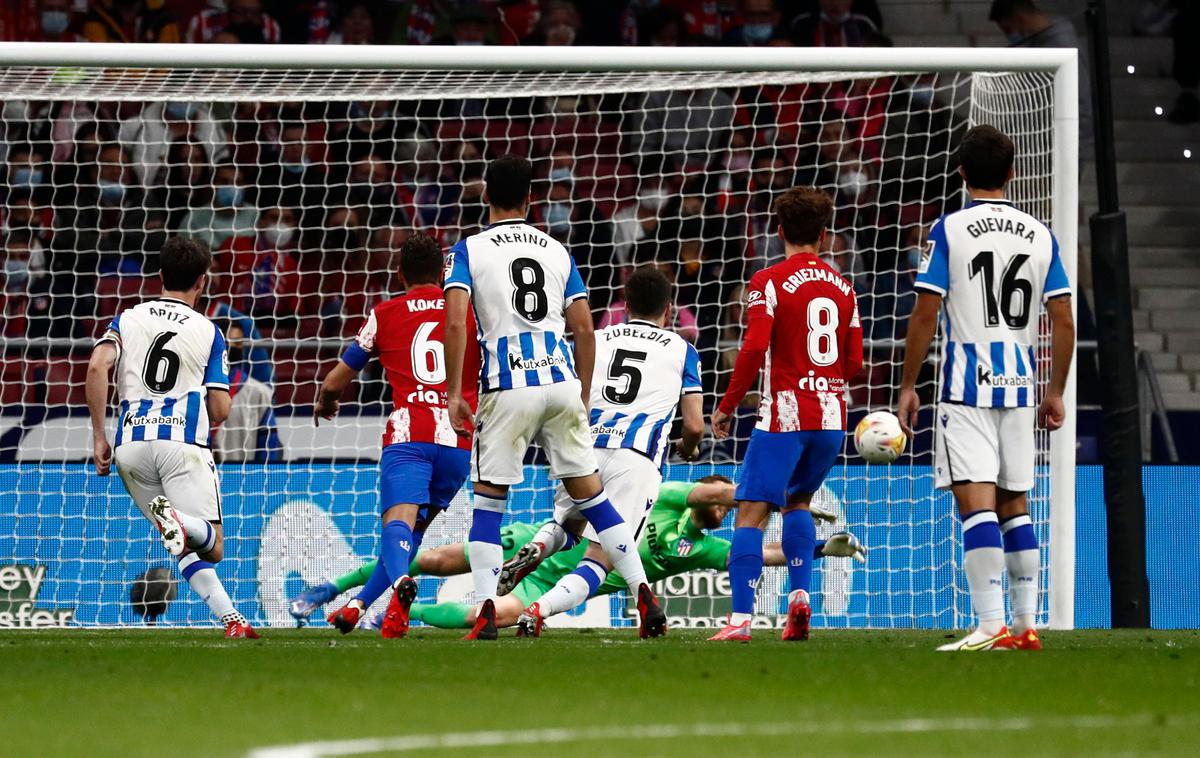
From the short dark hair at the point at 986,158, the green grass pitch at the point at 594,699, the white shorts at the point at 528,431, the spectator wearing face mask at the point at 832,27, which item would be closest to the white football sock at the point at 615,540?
the white shorts at the point at 528,431

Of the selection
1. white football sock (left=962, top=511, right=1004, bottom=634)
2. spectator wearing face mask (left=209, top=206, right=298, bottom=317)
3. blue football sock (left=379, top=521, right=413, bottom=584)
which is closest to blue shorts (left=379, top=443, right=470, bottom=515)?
blue football sock (left=379, top=521, right=413, bottom=584)

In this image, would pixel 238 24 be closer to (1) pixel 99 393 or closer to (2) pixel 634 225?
(2) pixel 634 225

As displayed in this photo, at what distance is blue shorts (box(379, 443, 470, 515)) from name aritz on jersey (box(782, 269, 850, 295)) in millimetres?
1896

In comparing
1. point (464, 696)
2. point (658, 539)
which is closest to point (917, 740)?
point (464, 696)

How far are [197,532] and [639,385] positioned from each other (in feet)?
7.14

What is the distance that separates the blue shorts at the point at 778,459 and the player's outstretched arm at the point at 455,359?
48.5 inches

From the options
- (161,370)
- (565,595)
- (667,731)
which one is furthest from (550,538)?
(667,731)

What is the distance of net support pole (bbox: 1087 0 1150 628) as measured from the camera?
9906 millimetres

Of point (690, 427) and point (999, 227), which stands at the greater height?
point (999, 227)

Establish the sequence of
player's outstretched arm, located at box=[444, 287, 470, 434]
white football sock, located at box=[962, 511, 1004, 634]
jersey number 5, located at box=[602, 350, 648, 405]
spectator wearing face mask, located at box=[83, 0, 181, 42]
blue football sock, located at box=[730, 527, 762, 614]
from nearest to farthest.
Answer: white football sock, located at box=[962, 511, 1004, 634] < player's outstretched arm, located at box=[444, 287, 470, 434] < blue football sock, located at box=[730, 527, 762, 614] < jersey number 5, located at box=[602, 350, 648, 405] < spectator wearing face mask, located at box=[83, 0, 181, 42]

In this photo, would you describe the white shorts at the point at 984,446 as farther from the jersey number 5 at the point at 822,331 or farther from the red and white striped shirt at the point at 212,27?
the red and white striped shirt at the point at 212,27

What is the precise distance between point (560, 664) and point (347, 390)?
21.7 feet

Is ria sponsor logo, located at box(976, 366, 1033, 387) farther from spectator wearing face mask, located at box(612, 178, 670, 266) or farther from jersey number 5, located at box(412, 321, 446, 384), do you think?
spectator wearing face mask, located at box(612, 178, 670, 266)

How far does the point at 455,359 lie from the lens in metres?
7.29
